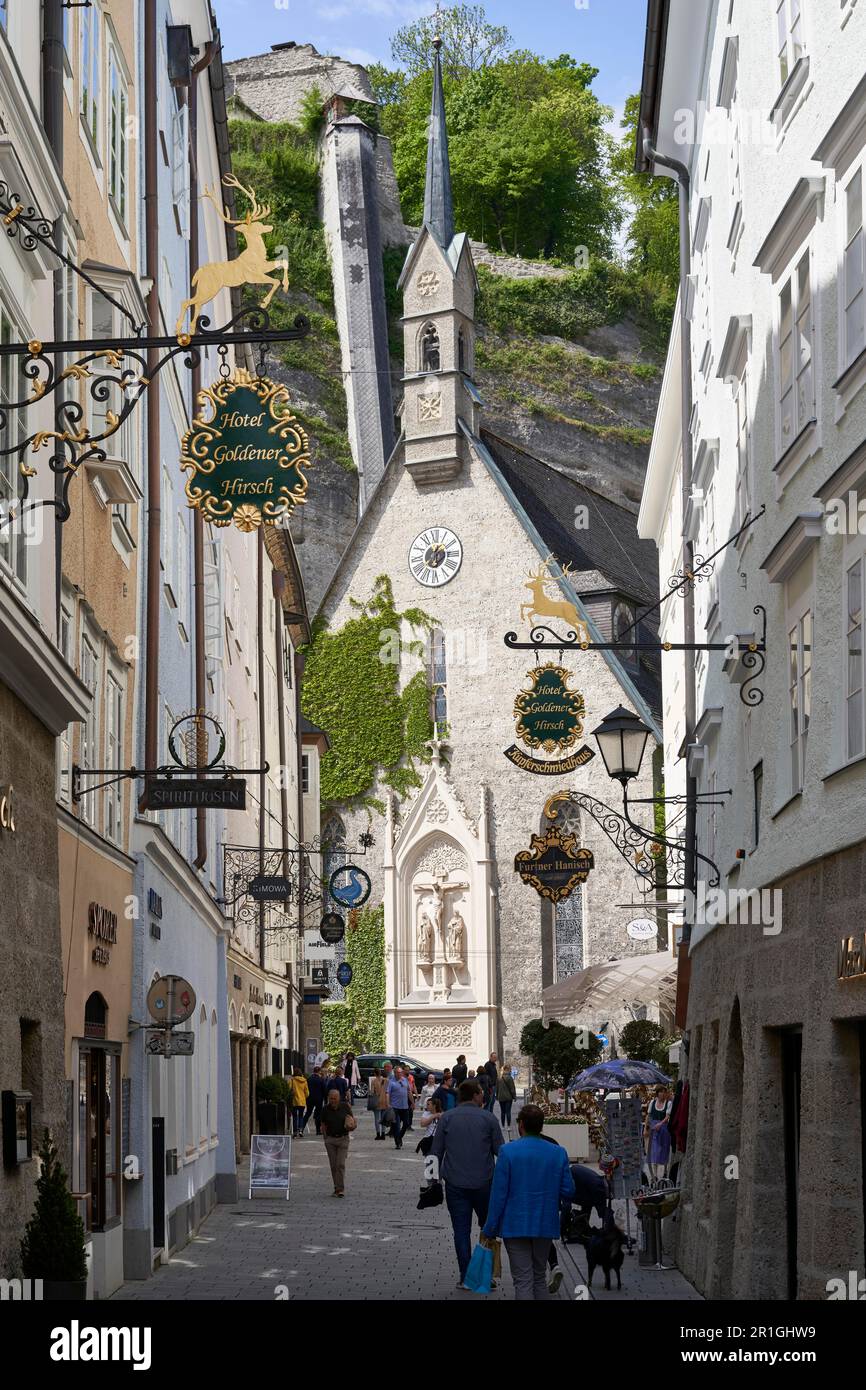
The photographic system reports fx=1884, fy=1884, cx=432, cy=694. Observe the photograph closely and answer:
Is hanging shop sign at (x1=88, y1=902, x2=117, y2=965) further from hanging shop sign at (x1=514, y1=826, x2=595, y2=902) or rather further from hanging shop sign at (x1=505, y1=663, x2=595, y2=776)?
hanging shop sign at (x1=505, y1=663, x2=595, y2=776)

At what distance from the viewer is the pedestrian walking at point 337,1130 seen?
2256 cm

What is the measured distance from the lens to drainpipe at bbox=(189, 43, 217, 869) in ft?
70.5

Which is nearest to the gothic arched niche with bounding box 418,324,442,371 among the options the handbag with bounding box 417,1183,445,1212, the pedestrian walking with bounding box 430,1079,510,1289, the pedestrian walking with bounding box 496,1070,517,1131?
the pedestrian walking with bounding box 496,1070,517,1131

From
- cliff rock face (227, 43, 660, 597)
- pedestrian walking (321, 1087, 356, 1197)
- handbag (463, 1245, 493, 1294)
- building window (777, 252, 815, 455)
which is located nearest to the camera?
building window (777, 252, 815, 455)

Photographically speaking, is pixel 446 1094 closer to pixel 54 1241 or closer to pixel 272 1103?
pixel 272 1103

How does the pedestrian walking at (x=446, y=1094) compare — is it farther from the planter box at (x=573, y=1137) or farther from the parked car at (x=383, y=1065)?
the parked car at (x=383, y=1065)

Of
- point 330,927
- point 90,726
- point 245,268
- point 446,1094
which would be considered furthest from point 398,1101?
point 245,268

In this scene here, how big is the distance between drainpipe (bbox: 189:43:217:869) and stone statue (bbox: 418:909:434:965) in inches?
1017

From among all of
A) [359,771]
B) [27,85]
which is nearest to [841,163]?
[27,85]

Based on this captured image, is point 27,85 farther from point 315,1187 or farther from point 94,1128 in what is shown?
→ point 315,1187

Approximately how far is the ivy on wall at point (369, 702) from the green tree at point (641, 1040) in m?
17.9

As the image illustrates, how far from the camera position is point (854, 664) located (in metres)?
9.78

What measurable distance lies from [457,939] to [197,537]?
27083mm

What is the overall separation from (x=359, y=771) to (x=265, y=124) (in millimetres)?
31309
